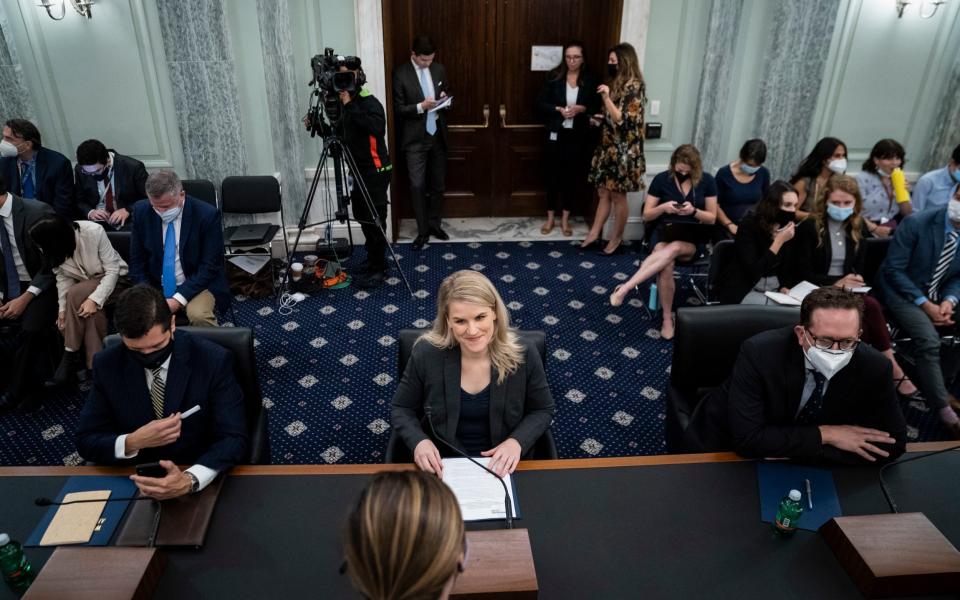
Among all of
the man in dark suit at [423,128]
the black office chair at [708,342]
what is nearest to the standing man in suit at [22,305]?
the man in dark suit at [423,128]

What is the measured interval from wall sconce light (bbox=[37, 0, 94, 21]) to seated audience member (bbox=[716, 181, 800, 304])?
15.8ft

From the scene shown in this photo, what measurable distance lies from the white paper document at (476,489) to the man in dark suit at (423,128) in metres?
3.94

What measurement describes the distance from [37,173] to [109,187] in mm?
463

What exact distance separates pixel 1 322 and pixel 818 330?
164 inches

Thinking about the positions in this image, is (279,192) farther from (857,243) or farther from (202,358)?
(857,243)

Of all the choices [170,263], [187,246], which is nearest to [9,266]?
[170,263]

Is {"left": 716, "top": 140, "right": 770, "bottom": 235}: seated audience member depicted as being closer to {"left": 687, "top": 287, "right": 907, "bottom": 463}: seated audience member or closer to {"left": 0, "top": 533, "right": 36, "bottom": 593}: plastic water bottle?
{"left": 687, "top": 287, "right": 907, "bottom": 463}: seated audience member

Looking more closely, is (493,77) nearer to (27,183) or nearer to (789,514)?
(27,183)

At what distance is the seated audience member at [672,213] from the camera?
445 cm

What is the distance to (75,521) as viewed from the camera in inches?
69.8

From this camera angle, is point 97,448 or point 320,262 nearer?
point 97,448

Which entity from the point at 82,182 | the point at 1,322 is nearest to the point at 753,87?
the point at 82,182

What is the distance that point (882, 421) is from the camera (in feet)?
6.84

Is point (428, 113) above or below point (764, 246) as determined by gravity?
above
